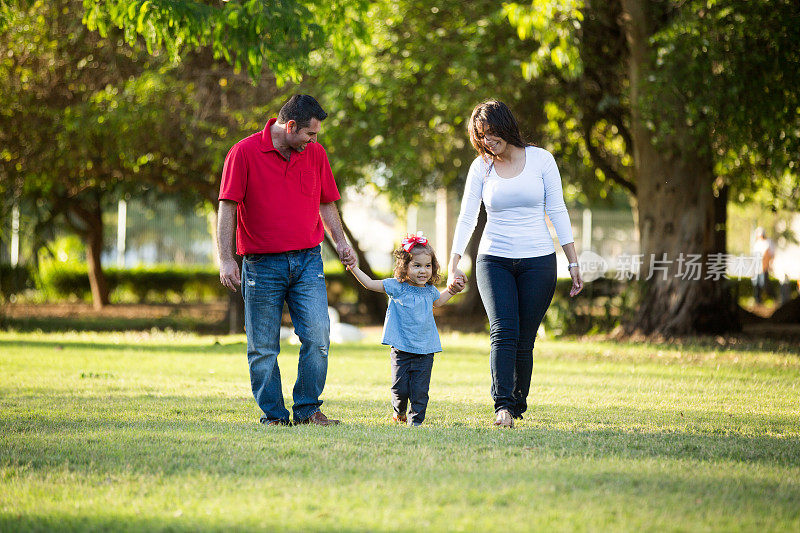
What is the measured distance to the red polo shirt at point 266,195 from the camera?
18.3 feet

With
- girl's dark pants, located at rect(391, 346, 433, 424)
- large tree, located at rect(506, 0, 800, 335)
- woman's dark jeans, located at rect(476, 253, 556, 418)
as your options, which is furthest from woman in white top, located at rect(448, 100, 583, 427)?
large tree, located at rect(506, 0, 800, 335)

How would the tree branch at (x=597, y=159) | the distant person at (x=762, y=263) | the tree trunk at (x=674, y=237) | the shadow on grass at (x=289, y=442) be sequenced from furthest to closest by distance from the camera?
1. the distant person at (x=762, y=263)
2. the tree branch at (x=597, y=159)
3. the tree trunk at (x=674, y=237)
4. the shadow on grass at (x=289, y=442)

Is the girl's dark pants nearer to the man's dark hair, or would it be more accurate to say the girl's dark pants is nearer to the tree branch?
the man's dark hair

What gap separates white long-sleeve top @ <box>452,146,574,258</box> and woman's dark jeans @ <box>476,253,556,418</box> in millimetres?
75

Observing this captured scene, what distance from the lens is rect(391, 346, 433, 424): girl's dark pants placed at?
5.82 metres

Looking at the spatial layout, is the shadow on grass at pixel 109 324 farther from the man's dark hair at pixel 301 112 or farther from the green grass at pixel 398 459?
the man's dark hair at pixel 301 112

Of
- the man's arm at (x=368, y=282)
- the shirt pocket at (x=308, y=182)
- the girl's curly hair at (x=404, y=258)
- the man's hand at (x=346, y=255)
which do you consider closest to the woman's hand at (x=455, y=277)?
the girl's curly hair at (x=404, y=258)

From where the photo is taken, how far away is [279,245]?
5.61 m

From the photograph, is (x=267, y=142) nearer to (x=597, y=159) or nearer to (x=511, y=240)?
(x=511, y=240)

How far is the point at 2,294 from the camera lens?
1745 centimetres

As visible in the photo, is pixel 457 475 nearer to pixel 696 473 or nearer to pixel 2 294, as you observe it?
pixel 696 473

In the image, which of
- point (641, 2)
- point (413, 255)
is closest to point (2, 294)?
point (641, 2)

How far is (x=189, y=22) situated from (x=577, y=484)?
5778mm

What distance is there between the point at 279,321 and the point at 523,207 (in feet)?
5.66
